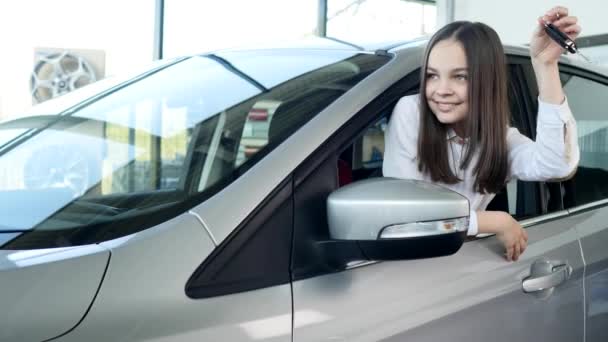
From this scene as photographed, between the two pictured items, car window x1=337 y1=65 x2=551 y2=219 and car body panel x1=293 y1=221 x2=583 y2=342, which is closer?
car body panel x1=293 y1=221 x2=583 y2=342

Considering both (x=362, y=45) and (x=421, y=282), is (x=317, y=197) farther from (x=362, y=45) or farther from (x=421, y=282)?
(x=362, y=45)

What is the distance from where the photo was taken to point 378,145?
4.42 feet

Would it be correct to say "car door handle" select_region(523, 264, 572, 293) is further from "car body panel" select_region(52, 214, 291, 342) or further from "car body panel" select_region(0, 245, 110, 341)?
"car body panel" select_region(0, 245, 110, 341)

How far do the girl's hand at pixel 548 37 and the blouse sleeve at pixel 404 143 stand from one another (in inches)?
9.0

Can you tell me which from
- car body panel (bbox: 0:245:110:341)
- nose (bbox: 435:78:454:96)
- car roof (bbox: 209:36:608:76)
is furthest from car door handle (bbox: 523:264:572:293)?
car body panel (bbox: 0:245:110:341)

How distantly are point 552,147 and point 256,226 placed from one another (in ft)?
2.03

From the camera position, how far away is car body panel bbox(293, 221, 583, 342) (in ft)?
3.13

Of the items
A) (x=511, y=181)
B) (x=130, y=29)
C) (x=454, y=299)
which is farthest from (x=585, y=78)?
(x=130, y=29)

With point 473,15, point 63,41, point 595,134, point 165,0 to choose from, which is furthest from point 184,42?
point 595,134

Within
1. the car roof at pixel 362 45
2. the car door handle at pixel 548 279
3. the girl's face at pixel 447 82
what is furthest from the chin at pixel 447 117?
the car door handle at pixel 548 279

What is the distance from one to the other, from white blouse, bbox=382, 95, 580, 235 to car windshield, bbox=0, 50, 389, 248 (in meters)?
0.13

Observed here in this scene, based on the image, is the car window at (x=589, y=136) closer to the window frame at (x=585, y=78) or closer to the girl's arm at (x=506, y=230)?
the window frame at (x=585, y=78)

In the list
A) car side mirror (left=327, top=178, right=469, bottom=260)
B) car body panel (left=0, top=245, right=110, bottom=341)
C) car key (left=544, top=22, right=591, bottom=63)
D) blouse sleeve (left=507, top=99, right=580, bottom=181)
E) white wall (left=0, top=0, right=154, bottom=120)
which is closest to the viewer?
car body panel (left=0, top=245, right=110, bottom=341)

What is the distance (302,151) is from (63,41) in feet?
12.8
